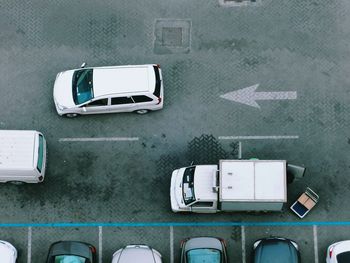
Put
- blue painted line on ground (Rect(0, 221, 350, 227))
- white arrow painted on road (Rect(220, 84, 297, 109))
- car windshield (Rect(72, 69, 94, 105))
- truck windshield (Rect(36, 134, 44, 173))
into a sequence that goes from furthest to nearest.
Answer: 1. white arrow painted on road (Rect(220, 84, 297, 109))
2. car windshield (Rect(72, 69, 94, 105))
3. blue painted line on ground (Rect(0, 221, 350, 227))
4. truck windshield (Rect(36, 134, 44, 173))

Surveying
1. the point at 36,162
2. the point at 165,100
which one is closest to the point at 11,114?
the point at 36,162

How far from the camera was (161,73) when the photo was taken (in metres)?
25.0

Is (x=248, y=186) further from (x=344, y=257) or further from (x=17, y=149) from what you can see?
(x=17, y=149)

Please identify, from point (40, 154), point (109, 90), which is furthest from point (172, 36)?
point (40, 154)

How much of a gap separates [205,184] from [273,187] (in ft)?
8.09

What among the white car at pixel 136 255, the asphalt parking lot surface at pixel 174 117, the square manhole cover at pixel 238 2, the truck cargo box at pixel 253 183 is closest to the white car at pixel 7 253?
the asphalt parking lot surface at pixel 174 117

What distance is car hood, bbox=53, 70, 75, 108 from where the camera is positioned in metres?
24.1

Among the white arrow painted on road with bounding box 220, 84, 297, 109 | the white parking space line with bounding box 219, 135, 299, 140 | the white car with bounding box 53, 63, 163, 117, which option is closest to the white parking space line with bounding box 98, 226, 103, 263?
the white car with bounding box 53, 63, 163, 117

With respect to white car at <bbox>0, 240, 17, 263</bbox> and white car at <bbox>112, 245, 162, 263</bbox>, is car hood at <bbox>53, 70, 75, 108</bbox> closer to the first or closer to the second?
white car at <bbox>0, 240, 17, 263</bbox>

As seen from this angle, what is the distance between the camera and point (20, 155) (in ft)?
75.0

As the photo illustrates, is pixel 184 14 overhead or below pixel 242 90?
overhead

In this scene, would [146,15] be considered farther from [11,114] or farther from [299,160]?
[299,160]

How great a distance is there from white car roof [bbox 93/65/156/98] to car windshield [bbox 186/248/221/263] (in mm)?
6132

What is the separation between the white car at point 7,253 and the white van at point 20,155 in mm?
2379
